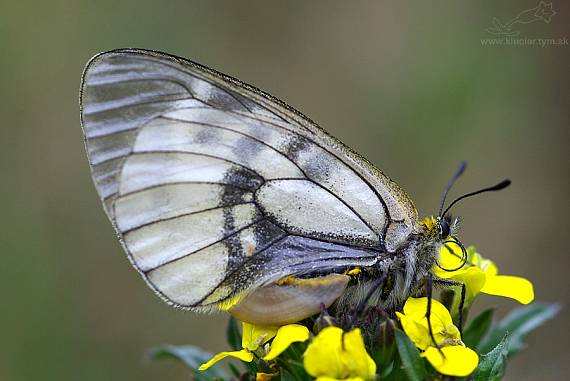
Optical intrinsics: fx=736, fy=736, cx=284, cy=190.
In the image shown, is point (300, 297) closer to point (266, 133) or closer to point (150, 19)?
point (266, 133)

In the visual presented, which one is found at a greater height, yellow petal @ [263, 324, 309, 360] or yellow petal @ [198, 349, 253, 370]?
yellow petal @ [263, 324, 309, 360]

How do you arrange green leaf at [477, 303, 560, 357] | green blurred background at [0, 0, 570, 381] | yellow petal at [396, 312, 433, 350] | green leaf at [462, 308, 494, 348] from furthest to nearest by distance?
green blurred background at [0, 0, 570, 381] → green leaf at [477, 303, 560, 357] → green leaf at [462, 308, 494, 348] → yellow petal at [396, 312, 433, 350]

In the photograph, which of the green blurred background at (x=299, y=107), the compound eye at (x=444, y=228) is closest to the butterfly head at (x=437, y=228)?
the compound eye at (x=444, y=228)

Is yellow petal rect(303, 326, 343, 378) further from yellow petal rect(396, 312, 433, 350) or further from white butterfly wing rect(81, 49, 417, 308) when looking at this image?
white butterfly wing rect(81, 49, 417, 308)

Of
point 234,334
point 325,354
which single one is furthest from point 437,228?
point 234,334

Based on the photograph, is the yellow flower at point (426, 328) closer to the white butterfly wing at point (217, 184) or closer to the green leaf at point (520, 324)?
the white butterfly wing at point (217, 184)

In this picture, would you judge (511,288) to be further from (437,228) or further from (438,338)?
(438,338)

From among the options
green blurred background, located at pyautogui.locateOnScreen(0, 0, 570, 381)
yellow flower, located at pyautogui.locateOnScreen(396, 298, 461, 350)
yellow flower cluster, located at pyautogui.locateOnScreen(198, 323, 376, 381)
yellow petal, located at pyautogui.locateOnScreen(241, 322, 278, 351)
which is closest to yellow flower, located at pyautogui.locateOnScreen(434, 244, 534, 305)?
yellow flower, located at pyautogui.locateOnScreen(396, 298, 461, 350)
